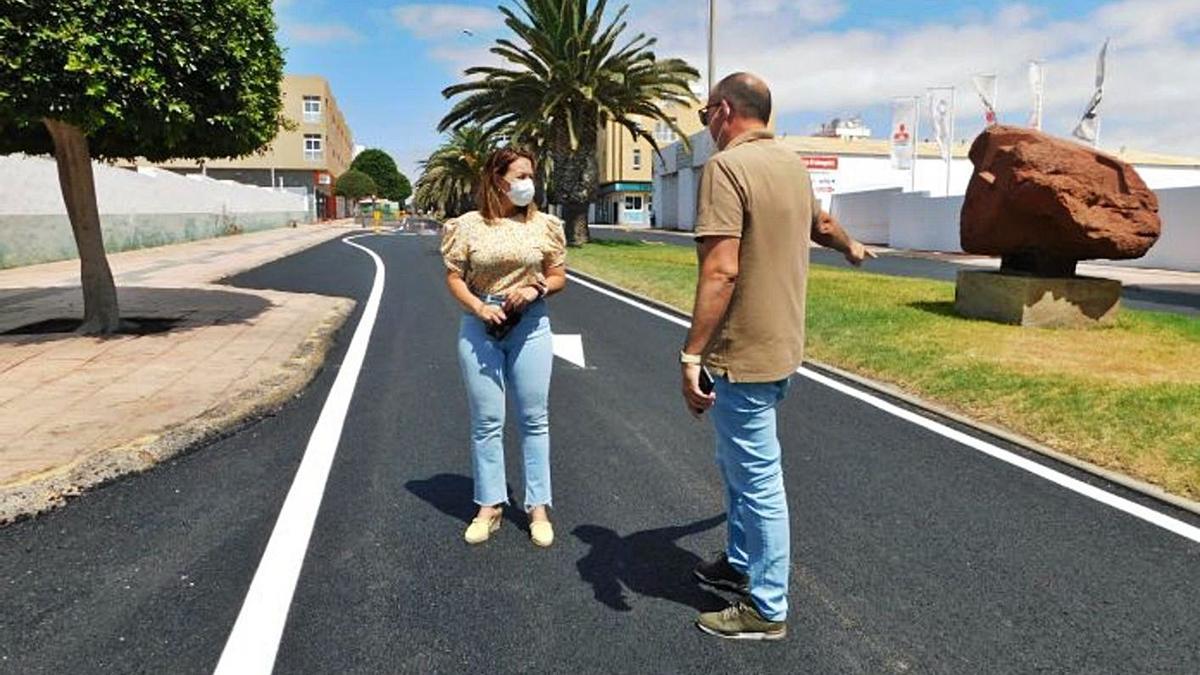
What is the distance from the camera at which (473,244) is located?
155 inches

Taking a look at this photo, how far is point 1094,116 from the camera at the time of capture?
26953 millimetres

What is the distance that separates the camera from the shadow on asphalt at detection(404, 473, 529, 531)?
431 cm

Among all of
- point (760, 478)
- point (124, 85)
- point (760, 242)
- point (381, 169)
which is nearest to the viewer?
point (760, 242)

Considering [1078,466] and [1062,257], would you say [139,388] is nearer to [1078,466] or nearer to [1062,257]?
[1078,466]

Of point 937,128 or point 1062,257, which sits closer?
point 1062,257

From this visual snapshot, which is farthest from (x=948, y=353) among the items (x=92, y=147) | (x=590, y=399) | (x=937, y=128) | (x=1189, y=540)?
(x=937, y=128)

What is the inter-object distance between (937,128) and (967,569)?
3792 cm

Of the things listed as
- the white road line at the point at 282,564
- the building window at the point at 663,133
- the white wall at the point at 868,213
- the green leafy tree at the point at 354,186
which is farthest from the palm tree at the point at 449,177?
the white road line at the point at 282,564

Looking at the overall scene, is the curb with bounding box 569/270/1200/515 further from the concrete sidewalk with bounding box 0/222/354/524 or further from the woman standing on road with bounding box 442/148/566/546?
the concrete sidewalk with bounding box 0/222/354/524

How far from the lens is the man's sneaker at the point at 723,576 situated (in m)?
3.46

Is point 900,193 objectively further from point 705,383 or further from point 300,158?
point 300,158

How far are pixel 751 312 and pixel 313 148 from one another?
247 ft

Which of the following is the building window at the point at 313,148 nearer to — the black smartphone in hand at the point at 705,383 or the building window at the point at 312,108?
the building window at the point at 312,108

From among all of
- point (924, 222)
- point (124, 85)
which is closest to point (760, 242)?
point (124, 85)
